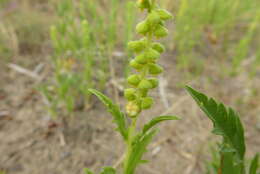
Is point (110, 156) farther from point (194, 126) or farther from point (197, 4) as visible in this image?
point (197, 4)

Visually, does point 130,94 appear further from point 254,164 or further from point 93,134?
point 93,134

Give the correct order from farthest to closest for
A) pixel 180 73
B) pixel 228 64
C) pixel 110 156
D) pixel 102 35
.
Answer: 1. pixel 228 64
2. pixel 180 73
3. pixel 102 35
4. pixel 110 156

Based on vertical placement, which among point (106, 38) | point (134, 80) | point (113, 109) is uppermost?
point (106, 38)

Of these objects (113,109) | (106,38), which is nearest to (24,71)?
(106,38)

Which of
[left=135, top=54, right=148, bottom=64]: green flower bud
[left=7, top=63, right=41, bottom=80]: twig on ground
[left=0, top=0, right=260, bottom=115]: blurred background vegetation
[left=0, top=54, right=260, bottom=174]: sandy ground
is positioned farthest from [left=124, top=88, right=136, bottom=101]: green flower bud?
[left=7, top=63, right=41, bottom=80]: twig on ground

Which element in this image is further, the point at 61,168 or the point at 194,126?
the point at 194,126

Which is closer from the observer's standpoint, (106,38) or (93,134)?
(93,134)

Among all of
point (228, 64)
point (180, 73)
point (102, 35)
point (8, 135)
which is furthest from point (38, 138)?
point (228, 64)

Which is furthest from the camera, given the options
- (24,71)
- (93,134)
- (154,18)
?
(24,71)
